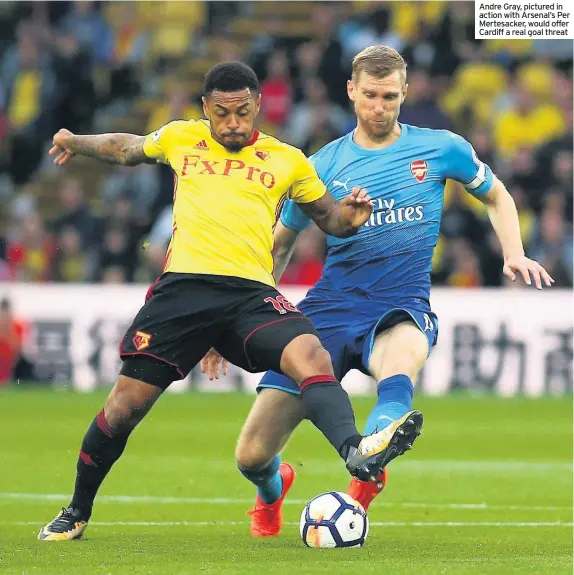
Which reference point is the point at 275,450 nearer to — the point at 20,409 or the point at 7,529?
the point at 7,529

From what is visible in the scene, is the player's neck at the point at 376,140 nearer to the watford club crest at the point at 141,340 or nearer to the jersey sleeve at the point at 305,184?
the jersey sleeve at the point at 305,184

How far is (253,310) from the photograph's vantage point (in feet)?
24.5

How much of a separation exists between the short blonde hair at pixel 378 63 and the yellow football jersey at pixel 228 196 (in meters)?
0.68

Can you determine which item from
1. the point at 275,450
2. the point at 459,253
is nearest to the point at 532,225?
the point at 459,253

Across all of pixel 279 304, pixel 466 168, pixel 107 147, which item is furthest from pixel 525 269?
pixel 107 147

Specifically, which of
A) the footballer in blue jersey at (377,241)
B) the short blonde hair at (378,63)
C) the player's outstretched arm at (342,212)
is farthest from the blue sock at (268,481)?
the short blonde hair at (378,63)

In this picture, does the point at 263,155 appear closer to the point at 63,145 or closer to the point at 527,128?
the point at 63,145

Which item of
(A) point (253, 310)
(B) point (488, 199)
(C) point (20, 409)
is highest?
(B) point (488, 199)

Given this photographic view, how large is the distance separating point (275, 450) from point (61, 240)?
13.0 metres

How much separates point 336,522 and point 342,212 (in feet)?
5.31

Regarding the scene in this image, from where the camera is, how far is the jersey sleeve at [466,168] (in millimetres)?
8312

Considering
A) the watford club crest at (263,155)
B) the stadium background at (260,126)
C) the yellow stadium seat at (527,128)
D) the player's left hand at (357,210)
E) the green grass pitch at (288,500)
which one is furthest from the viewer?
the yellow stadium seat at (527,128)

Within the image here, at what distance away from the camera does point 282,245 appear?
340 inches

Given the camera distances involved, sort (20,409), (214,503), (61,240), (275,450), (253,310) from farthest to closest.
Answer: (61,240) → (20,409) → (214,503) → (275,450) → (253,310)
